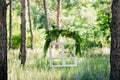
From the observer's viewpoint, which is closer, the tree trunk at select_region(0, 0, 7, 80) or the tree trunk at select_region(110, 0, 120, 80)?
the tree trunk at select_region(110, 0, 120, 80)

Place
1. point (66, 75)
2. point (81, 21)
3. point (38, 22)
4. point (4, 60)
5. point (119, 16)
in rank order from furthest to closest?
point (38, 22)
point (81, 21)
point (66, 75)
point (4, 60)
point (119, 16)

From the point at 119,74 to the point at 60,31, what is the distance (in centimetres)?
709

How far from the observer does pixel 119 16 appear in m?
7.00

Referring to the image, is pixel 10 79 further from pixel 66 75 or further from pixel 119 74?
pixel 119 74

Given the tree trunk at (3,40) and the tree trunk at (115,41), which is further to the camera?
the tree trunk at (3,40)

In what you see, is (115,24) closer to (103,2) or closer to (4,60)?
(4,60)

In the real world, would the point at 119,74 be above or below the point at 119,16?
below

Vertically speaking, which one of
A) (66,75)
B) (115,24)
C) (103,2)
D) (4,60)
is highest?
(103,2)

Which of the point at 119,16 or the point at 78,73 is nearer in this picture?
the point at 119,16

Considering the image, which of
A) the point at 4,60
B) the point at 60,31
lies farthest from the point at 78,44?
the point at 4,60

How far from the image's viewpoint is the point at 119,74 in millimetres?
7062

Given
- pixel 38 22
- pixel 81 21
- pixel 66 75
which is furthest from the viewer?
pixel 38 22

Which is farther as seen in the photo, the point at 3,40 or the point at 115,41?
the point at 3,40

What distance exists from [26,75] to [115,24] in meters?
3.43
